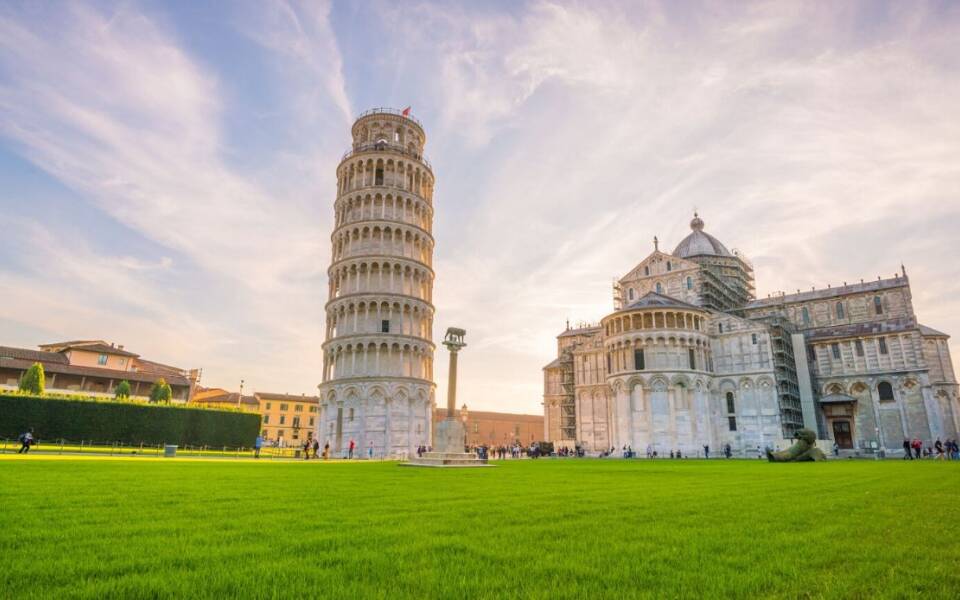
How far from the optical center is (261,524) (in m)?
6.23

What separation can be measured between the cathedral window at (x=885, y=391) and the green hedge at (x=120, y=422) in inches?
2419

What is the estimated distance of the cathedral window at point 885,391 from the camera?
53094mm

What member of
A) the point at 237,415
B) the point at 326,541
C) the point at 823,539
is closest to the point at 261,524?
the point at 326,541

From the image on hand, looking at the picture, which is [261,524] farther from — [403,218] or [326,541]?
[403,218]

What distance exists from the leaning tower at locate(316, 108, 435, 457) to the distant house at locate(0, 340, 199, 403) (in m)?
26.1

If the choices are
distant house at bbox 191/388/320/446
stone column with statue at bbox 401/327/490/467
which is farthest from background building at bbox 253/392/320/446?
stone column with statue at bbox 401/327/490/467

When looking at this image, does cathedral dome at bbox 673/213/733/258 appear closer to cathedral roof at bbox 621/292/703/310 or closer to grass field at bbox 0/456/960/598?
cathedral roof at bbox 621/292/703/310

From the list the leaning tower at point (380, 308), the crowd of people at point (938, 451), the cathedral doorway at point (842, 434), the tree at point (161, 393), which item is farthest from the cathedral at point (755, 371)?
the tree at point (161, 393)

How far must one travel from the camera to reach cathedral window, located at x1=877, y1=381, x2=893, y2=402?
53094 mm

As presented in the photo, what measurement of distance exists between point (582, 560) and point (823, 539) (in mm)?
2880

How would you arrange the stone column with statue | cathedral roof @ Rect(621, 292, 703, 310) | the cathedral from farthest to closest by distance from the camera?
cathedral roof @ Rect(621, 292, 703, 310) → the cathedral → the stone column with statue

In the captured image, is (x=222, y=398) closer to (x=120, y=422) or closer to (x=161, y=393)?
(x=161, y=393)

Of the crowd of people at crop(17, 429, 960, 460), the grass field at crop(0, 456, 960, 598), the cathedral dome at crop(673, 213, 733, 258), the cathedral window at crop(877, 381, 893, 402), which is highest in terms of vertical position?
the cathedral dome at crop(673, 213, 733, 258)

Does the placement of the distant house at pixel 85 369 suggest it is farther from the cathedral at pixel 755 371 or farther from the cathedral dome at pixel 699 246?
the cathedral dome at pixel 699 246
